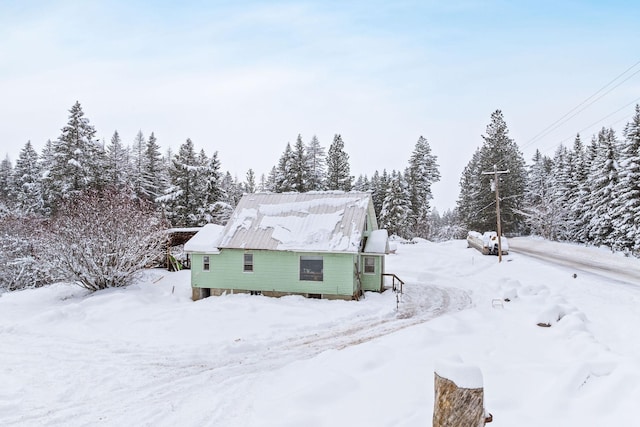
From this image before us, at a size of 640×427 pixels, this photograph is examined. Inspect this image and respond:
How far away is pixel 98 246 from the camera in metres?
21.0

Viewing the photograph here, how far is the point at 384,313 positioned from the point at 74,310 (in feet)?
43.7

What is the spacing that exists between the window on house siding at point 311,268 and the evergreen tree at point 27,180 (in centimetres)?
3755

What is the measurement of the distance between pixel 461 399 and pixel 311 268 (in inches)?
697

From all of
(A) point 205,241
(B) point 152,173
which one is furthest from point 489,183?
(B) point 152,173

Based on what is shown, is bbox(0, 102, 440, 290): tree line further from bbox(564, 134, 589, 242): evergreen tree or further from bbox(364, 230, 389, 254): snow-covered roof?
bbox(564, 134, 589, 242): evergreen tree

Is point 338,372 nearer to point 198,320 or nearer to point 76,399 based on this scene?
point 76,399

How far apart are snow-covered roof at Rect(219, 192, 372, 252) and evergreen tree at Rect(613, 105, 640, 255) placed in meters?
25.0

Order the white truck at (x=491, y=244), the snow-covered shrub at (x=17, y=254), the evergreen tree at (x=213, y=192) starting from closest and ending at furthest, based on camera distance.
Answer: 1. the snow-covered shrub at (x=17, y=254)
2. the white truck at (x=491, y=244)
3. the evergreen tree at (x=213, y=192)

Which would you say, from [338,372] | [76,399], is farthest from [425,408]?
[76,399]

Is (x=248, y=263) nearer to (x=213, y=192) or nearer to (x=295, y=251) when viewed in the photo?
(x=295, y=251)

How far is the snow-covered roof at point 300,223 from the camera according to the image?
21.2 meters

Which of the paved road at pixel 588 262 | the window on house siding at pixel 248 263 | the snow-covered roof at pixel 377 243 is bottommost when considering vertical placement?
the paved road at pixel 588 262

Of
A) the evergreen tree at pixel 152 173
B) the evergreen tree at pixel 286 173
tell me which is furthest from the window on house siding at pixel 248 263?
the evergreen tree at pixel 152 173

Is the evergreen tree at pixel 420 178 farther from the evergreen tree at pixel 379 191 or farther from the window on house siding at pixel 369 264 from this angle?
the window on house siding at pixel 369 264
